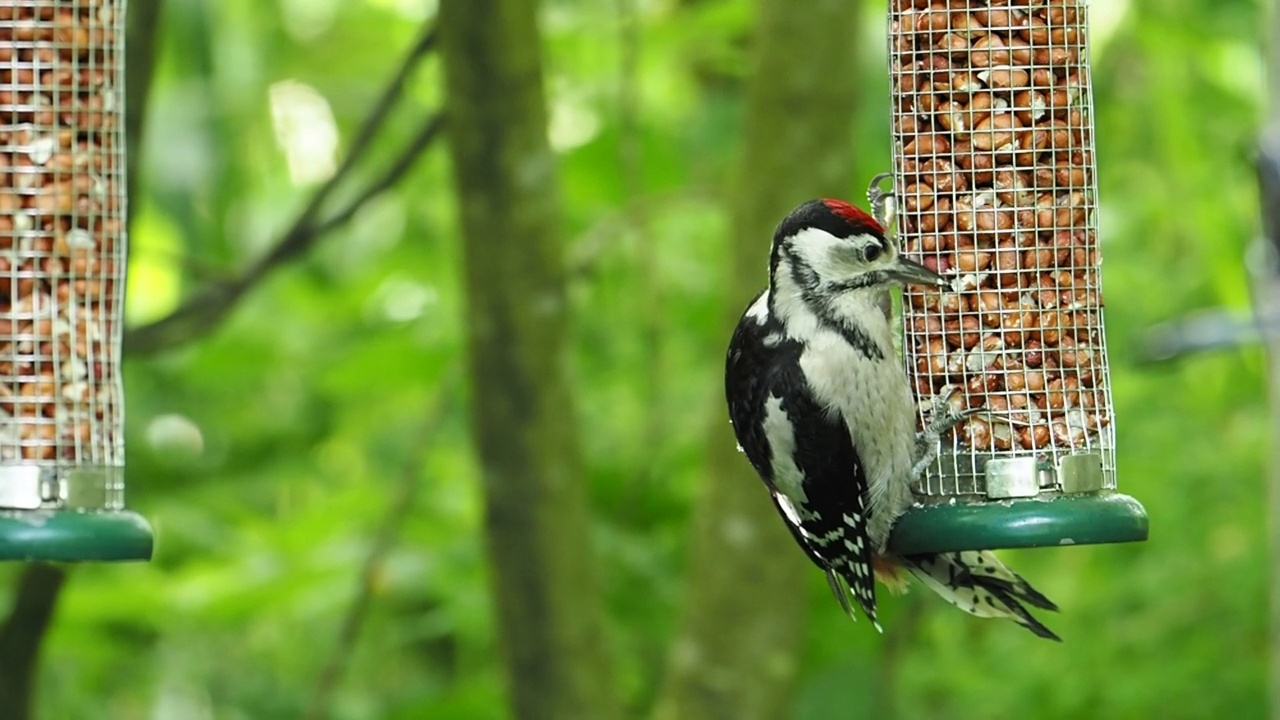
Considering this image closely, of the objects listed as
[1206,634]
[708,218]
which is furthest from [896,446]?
[708,218]

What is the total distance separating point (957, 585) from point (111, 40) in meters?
1.76

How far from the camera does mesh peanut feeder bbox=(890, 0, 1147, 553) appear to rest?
2812 millimetres

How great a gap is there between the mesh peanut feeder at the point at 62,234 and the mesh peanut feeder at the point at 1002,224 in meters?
1.35

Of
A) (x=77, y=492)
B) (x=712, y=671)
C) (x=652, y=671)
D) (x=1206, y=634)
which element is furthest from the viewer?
(x=652, y=671)

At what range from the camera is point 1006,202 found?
2854 mm

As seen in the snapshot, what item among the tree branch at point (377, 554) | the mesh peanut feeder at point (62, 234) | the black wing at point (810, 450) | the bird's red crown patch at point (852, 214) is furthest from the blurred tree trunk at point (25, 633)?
the bird's red crown patch at point (852, 214)

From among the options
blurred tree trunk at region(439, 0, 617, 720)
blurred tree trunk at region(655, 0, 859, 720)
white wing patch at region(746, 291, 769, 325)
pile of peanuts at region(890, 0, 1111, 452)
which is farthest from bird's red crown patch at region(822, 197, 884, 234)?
blurred tree trunk at region(655, 0, 859, 720)

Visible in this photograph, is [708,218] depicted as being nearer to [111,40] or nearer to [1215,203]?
[1215,203]

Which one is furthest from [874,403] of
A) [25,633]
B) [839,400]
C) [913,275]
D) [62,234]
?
[25,633]

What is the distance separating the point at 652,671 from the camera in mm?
4875

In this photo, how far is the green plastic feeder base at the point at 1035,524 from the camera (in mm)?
2502

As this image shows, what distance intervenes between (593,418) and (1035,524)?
2.62 m

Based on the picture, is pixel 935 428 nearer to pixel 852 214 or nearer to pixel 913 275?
pixel 913 275

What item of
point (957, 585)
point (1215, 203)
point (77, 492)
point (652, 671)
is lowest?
point (652, 671)
